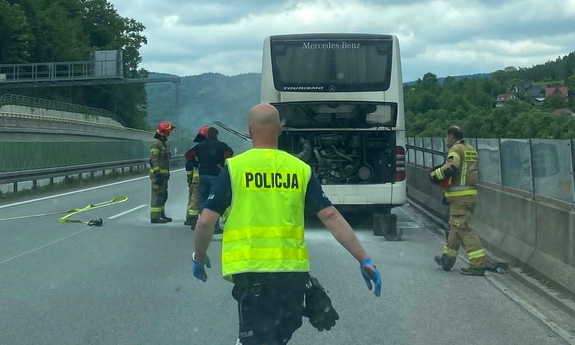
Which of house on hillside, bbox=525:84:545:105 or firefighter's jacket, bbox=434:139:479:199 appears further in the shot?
house on hillside, bbox=525:84:545:105

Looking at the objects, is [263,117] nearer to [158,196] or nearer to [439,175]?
[439,175]

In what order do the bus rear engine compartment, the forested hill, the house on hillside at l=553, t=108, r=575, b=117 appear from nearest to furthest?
the bus rear engine compartment < the forested hill < the house on hillside at l=553, t=108, r=575, b=117

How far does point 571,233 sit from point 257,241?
5.44 meters

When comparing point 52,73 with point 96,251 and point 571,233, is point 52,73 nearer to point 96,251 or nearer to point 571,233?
point 96,251

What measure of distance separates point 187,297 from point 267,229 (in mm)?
4752

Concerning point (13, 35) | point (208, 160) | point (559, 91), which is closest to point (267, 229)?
point (208, 160)

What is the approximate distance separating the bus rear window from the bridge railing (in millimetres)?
2266

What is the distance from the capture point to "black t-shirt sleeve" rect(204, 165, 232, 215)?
4344 mm

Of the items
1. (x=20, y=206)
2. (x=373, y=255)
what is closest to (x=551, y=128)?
(x=20, y=206)

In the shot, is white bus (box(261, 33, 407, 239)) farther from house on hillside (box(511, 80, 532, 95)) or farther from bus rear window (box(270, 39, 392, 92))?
house on hillside (box(511, 80, 532, 95))

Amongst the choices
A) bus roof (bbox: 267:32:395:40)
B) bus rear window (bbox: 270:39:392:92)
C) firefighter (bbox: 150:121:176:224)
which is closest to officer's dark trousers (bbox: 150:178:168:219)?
firefighter (bbox: 150:121:176:224)

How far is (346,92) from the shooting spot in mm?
15648

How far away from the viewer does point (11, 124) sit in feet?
153

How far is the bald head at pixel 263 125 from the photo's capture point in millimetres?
4379
